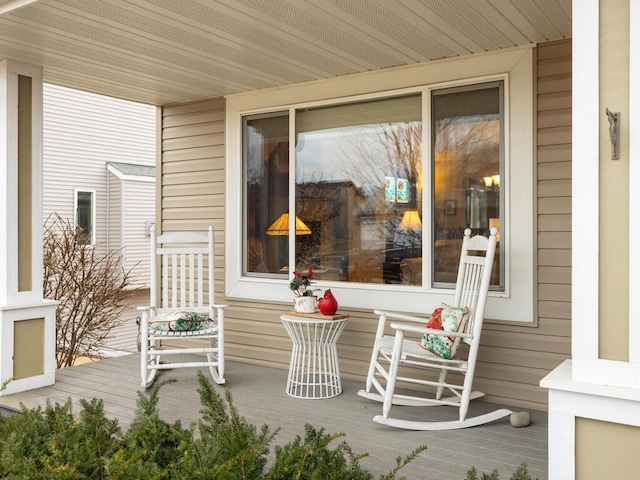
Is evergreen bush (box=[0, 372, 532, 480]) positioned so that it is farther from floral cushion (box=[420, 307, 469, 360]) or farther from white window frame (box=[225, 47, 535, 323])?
white window frame (box=[225, 47, 535, 323])

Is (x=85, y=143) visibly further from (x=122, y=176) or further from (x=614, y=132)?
(x=614, y=132)

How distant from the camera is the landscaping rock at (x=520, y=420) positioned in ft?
11.1

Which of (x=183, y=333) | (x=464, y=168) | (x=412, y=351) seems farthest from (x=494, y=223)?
(x=183, y=333)

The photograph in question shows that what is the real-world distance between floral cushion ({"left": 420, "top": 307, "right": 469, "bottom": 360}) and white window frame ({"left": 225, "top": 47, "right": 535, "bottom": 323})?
1.51ft

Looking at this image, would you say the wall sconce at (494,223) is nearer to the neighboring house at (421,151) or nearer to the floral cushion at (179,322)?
the neighboring house at (421,151)

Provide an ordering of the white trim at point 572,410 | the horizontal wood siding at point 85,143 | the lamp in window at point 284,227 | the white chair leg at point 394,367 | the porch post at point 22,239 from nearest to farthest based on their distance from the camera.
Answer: the white trim at point 572,410, the white chair leg at point 394,367, the porch post at point 22,239, the lamp in window at point 284,227, the horizontal wood siding at point 85,143

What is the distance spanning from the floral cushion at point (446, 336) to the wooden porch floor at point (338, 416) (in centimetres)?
45

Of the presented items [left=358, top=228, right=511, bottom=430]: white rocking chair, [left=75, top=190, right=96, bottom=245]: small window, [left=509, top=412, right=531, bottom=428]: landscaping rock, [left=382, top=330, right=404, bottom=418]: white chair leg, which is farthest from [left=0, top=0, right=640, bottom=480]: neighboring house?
[left=75, top=190, right=96, bottom=245]: small window

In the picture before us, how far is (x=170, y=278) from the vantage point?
5.67 meters

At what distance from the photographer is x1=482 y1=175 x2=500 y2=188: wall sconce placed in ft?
12.8

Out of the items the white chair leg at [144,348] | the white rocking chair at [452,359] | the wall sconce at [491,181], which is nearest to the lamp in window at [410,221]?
the white rocking chair at [452,359]

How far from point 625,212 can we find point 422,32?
2.12 meters

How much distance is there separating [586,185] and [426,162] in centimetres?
232

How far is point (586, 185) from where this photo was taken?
73.4 inches
